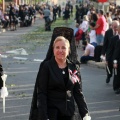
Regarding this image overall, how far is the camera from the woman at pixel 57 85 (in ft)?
17.8

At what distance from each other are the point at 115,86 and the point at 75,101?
6.56 m

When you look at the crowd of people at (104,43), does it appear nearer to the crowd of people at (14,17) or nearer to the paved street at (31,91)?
the paved street at (31,91)

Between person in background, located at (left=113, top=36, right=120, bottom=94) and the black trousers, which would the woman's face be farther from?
person in background, located at (left=113, top=36, right=120, bottom=94)

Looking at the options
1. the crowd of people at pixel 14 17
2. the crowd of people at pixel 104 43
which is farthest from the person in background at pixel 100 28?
the crowd of people at pixel 14 17

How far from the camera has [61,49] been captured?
541cm

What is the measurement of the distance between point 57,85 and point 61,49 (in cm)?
40

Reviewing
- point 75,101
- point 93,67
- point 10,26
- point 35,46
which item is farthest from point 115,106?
point 10,26

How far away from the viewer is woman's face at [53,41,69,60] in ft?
17.7

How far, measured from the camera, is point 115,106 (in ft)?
34.4

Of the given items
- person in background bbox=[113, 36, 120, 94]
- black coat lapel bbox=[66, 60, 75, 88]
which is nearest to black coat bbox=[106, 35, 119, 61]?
person in background bbox=[113, 36, 120, 94]

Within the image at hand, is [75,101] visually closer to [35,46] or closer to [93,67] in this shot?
[93,67]

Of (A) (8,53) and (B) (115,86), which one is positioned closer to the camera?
(B) (115,86)

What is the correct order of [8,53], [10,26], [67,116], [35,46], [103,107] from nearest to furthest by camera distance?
[67,116] → [103,107] → [8,53] → [35,46] → [10,26]

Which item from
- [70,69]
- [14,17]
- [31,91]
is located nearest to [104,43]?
[31,91]
